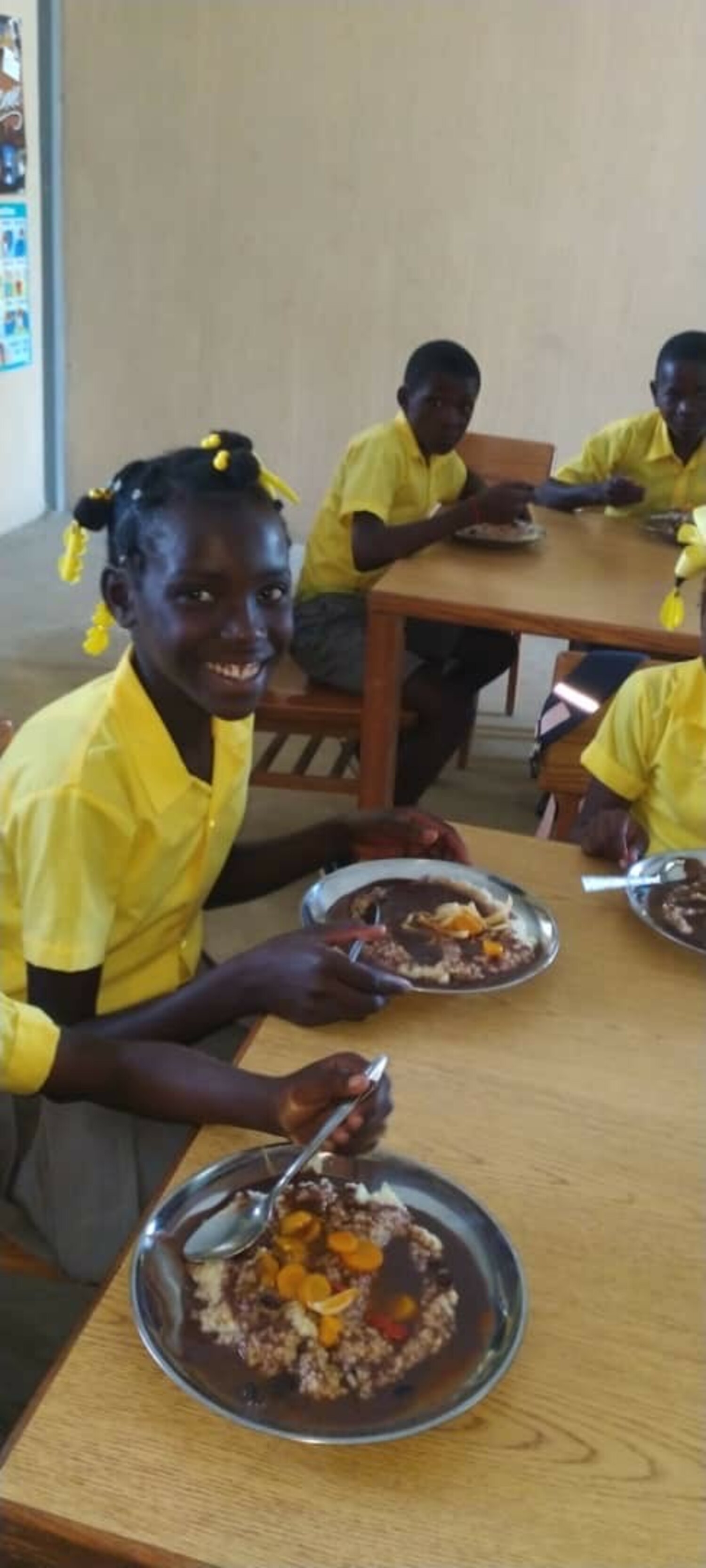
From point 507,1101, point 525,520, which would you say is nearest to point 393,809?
point 507,1101

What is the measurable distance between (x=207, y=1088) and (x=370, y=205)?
4.41 metres

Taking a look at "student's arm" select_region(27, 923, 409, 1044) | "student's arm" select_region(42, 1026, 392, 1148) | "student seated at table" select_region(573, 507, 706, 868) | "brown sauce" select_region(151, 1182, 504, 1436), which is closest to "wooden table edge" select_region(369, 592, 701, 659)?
"student seated at table" select_region(573, 507, 706, 868)

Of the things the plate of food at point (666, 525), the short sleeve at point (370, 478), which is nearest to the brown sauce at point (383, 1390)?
the short sleeve at point (370, 478)

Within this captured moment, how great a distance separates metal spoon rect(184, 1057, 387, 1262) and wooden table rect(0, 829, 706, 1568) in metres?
0.05

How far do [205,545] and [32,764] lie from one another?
27 centimetres

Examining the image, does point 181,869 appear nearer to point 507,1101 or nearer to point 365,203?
point 507,1101

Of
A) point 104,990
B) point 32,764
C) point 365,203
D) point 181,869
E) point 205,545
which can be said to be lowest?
point 104,990

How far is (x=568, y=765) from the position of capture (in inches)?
77.5

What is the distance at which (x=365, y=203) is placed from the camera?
4.62 meters

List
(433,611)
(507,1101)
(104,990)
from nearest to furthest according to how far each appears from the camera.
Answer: (507,1101) < (104,990) < (433,611)

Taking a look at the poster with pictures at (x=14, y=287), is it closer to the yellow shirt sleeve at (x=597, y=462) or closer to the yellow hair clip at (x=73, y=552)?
the yellow shirt sleeve at (x=597, y=462)

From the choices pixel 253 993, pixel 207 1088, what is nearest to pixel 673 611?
pixel 253 993

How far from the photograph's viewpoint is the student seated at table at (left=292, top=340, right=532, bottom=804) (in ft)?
8.39

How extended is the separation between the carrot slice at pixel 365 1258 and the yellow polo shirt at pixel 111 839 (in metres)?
0.43
